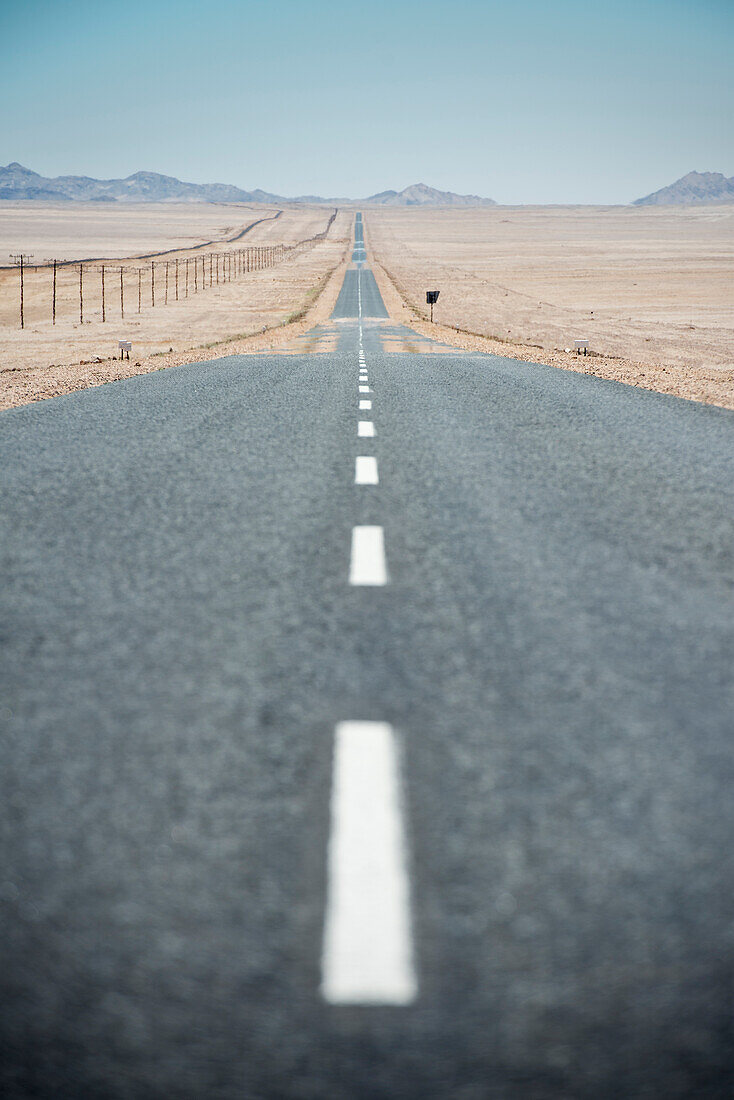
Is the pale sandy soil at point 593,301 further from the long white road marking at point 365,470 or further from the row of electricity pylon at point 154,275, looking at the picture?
the row of electricity pylon at point 154,275

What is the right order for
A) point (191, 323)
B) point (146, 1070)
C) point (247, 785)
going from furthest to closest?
point (191, 323)
point (247, 785)
point (146, 1070)

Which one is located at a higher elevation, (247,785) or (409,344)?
(409,344)

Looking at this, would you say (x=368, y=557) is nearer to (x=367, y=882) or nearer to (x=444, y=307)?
(x=367, y=882)

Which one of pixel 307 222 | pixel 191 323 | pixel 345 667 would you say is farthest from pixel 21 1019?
pixel 307 222

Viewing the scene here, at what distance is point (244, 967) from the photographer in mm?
1911

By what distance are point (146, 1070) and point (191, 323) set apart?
42.0 metres

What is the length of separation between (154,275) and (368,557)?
82414 mm

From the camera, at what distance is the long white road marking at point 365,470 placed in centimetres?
689

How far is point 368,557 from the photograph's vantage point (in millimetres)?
4871

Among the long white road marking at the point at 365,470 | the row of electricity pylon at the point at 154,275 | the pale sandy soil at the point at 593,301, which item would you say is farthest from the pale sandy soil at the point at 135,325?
A: the pale sandy soil at the point at 593,301

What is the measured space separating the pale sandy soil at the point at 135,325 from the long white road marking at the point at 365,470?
A: 7.56 meters

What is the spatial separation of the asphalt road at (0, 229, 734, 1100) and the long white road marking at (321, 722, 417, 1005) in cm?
3

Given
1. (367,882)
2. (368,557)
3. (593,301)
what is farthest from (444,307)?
(367,882)

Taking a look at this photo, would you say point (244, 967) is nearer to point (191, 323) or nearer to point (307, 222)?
point (191, 323)
